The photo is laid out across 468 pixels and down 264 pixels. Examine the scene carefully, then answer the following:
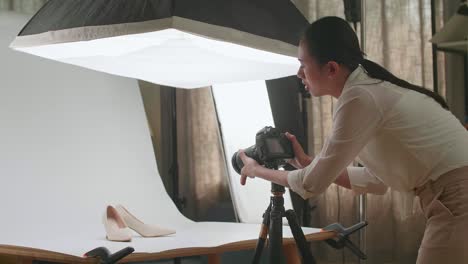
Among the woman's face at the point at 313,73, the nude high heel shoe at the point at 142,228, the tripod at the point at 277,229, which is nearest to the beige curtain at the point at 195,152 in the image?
the nude high heel shoe at the point at 142,228

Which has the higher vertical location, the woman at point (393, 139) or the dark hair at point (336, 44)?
the dark hair at point (336, 44)

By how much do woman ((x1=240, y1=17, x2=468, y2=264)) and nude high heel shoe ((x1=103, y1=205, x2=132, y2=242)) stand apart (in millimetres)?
780

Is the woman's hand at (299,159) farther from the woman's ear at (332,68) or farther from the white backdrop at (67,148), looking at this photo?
the white backdrop at (67,148)

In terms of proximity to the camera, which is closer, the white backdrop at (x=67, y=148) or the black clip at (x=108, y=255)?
the black clip at (x=108, y=255)

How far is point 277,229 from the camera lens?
5.09 feet

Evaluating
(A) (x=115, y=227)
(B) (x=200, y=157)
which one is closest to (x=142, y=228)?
(A) (x=115, y=227)

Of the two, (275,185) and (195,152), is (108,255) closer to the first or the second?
(275,185)

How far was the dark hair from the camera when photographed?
A: 1.34 meters

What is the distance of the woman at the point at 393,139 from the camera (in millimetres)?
1299

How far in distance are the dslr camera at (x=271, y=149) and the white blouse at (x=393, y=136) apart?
17cm

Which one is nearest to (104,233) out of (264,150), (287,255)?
(287,255)

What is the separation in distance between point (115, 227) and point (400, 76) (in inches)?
74.1

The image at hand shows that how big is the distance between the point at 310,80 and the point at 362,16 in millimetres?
967

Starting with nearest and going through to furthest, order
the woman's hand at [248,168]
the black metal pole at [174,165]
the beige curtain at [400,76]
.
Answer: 1. the woman's hand at [248,168]
2. the beige curtain at [400,76]
3. the black metal pole at [174,165]
